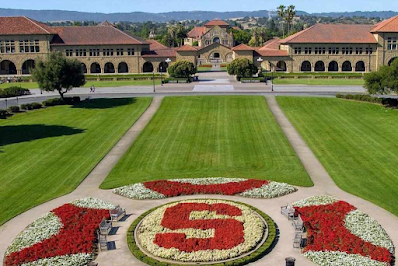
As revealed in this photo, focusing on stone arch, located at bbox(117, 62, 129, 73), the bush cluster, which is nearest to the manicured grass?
stone arch, located at bbox(117, 62, 129, 73)

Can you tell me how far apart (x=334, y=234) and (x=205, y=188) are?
1054 centimetres

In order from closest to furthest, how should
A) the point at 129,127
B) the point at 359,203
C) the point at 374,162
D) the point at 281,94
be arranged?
the point at 359,203 → the point at 374,162 → the point at 129,127 → the point at 281,94

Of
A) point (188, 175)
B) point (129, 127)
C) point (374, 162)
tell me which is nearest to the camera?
point (188, 175)

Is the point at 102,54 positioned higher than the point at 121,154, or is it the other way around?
the point at 102,54

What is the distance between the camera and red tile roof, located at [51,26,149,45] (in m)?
109

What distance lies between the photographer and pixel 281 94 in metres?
73.2

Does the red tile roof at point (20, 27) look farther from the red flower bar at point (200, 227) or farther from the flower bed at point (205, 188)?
the red flower bar at point (200, 227)

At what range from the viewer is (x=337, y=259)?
23547mm

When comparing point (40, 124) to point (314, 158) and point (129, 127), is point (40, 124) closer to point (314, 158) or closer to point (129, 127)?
point (129, 127)

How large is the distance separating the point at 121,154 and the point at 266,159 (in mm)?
12884

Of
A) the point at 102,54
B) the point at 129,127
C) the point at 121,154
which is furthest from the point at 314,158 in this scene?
the point at 102,54

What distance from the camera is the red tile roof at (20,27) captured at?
106938mm

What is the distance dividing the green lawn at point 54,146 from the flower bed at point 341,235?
1717cm

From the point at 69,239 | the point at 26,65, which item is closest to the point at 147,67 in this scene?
the point at 26,65
